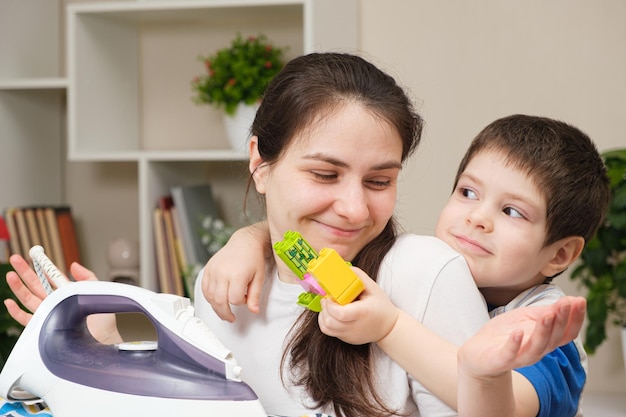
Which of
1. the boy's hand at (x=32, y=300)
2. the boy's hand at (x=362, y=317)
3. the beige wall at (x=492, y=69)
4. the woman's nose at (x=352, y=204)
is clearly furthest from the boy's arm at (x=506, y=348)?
the beige wall at (x=492, y=69)

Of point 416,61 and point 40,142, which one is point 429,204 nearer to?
point 416,61

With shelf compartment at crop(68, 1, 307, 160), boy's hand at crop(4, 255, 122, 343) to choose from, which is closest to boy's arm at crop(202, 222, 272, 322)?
boy's hand at crop(4, 255, 122, 343)

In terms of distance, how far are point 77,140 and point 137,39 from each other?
47 centimetres

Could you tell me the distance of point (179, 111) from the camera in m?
2.82

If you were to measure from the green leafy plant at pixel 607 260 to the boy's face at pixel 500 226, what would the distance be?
3.44 feet

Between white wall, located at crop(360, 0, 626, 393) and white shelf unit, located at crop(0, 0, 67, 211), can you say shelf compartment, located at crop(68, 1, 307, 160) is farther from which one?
white wall, located at crop(360, 0, 626, 393)

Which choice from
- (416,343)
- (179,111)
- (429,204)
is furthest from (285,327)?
(179,111)

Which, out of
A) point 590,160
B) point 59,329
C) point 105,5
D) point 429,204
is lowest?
point 429,204

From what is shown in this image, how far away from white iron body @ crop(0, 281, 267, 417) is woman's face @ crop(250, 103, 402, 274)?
0.70 feet

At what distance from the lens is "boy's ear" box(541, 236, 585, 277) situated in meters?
1.24

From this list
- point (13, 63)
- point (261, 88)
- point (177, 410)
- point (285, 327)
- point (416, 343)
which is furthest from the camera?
point (13, 63)

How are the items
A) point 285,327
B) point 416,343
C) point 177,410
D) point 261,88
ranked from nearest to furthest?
point 177,410
point 416,343
point 285,327
point 261,88

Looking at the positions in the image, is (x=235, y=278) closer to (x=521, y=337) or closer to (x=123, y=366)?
(x=123, y=366)

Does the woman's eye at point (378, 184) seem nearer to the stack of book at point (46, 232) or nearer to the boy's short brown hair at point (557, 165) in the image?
the boy's short brown hair at point (557, 165)
